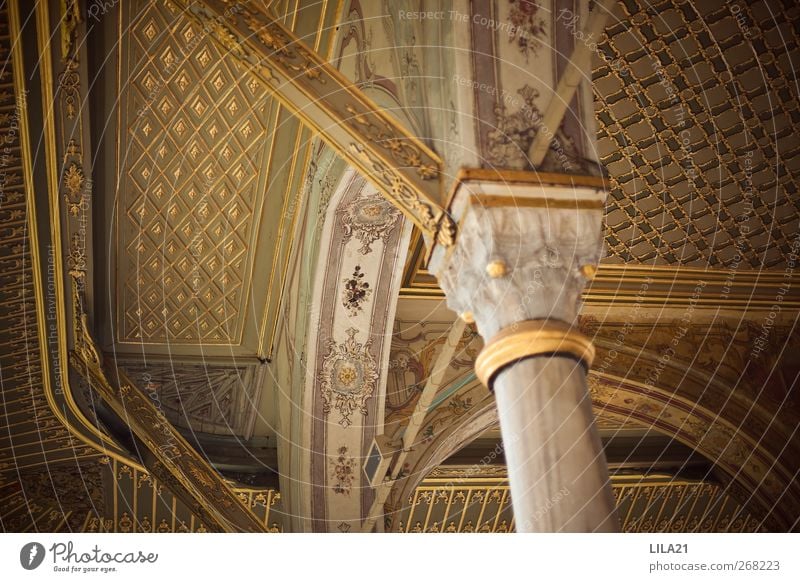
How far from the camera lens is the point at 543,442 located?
2.24 metres

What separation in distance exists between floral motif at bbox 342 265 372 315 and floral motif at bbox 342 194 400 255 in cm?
15

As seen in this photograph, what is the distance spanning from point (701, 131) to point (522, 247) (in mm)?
2301

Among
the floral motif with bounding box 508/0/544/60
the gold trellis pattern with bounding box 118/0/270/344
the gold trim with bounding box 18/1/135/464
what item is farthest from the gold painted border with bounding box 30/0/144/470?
the floral motif with bounding box 508/0/544/60

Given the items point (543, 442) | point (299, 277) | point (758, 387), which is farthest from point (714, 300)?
point (543, 442)

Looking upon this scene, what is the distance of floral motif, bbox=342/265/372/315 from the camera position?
4.83 m

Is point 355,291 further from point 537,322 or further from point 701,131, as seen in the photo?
point 537,322

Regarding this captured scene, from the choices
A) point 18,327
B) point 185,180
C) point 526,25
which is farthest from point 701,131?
point 18,327

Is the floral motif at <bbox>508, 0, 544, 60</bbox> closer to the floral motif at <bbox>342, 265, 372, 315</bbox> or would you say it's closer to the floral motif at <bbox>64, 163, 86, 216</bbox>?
the floral motif at <bbox>342, 265, 372, 315</bbox>

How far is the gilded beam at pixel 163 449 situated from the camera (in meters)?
4.92

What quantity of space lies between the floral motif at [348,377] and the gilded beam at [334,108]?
2123 mm
